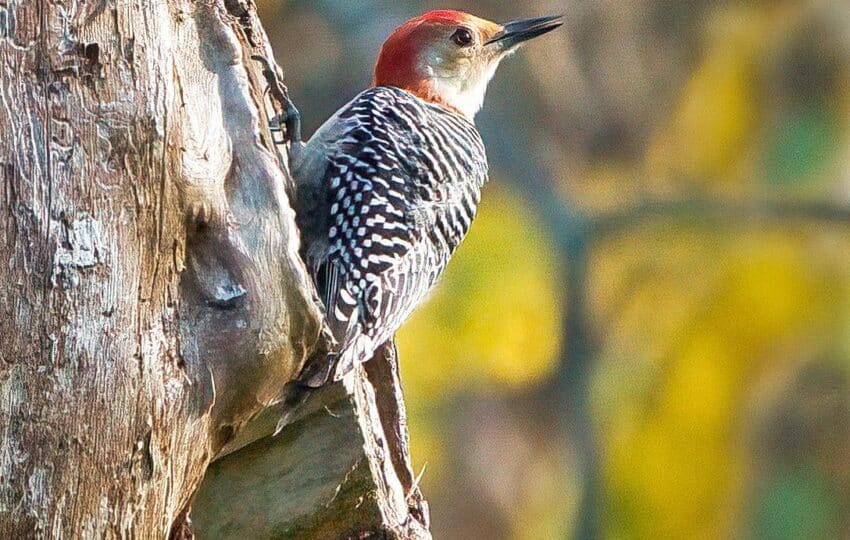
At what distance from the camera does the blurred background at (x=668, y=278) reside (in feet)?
28.1

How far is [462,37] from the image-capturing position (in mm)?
4102

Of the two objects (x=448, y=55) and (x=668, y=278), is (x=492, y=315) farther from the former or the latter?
(x=448, y=55)

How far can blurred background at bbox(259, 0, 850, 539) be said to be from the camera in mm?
8555

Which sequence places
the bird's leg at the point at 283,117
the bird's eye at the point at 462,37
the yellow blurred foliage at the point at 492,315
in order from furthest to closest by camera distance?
the yellow blurred foliage at the point at 492,315
the bird's eye at the point at 462,37
the bird's leg at the point at 283,117

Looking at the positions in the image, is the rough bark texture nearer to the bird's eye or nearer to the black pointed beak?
the bird's eye

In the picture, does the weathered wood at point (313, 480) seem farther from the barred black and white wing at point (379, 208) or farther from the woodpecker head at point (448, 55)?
the woodpecker head at point (448, 55)

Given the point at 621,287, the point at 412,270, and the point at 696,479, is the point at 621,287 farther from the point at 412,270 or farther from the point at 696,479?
the point at 412,270

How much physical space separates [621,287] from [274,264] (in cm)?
643

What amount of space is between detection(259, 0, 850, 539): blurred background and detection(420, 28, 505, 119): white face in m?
4.17

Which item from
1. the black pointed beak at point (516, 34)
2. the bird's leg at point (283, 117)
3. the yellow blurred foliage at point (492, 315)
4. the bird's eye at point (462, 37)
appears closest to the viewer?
the bird's leg at point (283, 117)

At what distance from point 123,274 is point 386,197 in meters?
0.98

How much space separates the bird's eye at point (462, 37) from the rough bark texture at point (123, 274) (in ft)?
5.24

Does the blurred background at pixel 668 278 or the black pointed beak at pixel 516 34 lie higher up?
the black pointed beak at pixel 516 34

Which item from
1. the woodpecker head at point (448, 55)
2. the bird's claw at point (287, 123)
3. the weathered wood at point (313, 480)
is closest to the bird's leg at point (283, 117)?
the bird's claw at point (287, 123)
